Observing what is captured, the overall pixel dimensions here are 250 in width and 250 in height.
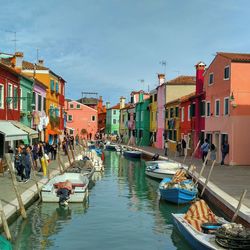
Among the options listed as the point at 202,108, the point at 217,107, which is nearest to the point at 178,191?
the point at 217,107

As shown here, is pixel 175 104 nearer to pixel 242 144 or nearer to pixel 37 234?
pixel 242 144

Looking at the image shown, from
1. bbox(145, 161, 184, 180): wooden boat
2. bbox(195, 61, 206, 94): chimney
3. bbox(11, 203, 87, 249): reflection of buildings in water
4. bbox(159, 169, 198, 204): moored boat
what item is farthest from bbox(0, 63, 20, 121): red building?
bbox(195, 61, 206, 94): chimney

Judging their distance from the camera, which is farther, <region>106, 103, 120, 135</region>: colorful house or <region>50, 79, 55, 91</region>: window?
<region>106, 103, 120, 135</region>: colorful house

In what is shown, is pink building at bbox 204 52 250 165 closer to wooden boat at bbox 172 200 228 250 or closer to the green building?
wooden boat at bbox 172 200 228 250

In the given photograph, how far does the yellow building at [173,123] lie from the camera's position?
49916 millimetres

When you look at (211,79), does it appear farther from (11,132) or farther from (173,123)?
(11,132)

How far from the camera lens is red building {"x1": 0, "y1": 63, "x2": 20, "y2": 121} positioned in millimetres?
27750

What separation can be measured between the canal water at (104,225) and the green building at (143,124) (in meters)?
45.6

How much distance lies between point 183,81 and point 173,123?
283 inches

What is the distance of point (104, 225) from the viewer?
16.5 m

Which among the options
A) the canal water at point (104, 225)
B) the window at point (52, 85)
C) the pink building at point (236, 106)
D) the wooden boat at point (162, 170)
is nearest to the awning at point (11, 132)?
the canal water at point (104, 225)

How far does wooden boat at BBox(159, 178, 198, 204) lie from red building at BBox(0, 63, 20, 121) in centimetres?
1178

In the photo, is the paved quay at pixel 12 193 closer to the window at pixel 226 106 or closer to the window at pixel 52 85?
the window at pixel 226 106

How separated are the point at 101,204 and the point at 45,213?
3426 millimetres
